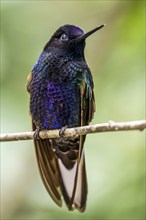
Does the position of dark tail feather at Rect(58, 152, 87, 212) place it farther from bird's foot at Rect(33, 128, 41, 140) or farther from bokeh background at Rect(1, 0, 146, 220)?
bird's foot at Rect(33, 128, 41, 140)

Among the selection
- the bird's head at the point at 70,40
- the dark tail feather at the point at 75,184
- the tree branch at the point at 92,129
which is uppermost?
the bird's head at the point at 70,40

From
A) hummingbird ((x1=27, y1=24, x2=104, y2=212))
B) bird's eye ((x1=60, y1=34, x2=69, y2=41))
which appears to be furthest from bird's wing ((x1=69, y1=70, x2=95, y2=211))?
bird's eye ((x1=60, y1=34, x2=69, y2=41))

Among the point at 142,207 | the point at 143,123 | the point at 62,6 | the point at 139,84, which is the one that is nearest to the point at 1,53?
the point at 62,6

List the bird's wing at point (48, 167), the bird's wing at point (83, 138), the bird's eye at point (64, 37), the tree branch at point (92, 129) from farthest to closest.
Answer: the bird's wing at point (48, 167) → the bird's eye at point (64, 37) → the bird's wing at point (83, 138) → the tree branch at point (92, 129)

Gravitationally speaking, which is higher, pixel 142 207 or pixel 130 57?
pixel 130 57

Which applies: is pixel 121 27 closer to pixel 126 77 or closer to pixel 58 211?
pixel 126 77

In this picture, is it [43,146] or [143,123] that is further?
[43,146]

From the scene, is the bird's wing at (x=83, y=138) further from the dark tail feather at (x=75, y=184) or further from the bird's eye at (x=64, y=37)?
the bird's eye at (x=64, y=37)

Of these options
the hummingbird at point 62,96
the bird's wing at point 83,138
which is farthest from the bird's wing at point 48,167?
the bird's wing at point 83,138
